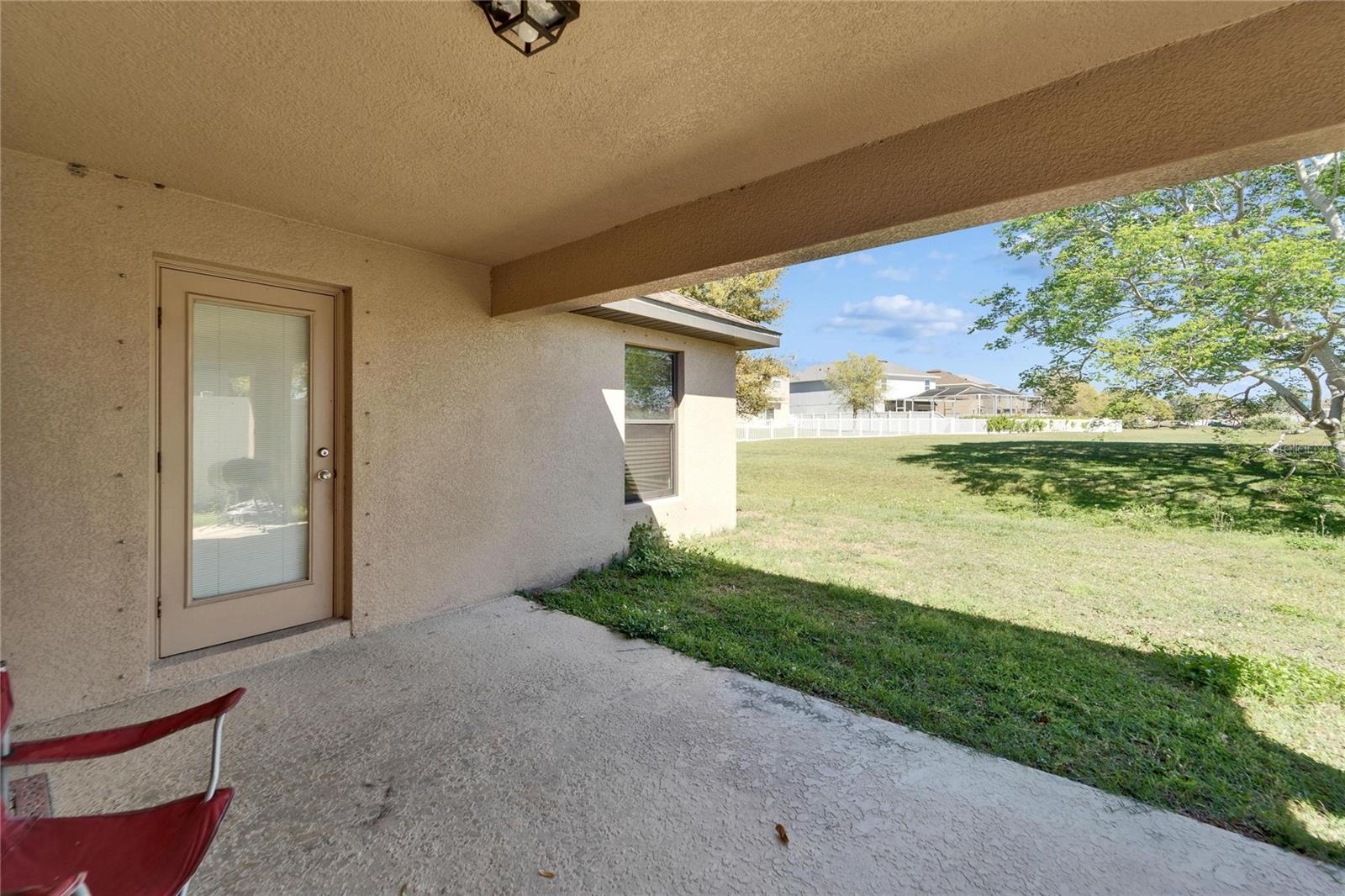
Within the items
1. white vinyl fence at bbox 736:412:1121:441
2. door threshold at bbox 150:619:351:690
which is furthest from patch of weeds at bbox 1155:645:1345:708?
white vinyl fence at bbox 736:412:1121:441

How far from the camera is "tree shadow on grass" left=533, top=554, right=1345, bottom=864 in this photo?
227 centimetres

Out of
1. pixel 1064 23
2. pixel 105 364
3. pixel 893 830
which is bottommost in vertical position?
pixel 893 830

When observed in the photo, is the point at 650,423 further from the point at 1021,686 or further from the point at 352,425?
the point at 1021,686

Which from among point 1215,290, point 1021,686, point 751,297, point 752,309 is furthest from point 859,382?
point 1021,686

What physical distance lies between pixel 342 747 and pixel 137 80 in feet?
9.14

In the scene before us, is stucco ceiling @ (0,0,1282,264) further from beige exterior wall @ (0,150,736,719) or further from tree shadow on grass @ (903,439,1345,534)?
tree shadow on grass @ (903,439,1345,534)

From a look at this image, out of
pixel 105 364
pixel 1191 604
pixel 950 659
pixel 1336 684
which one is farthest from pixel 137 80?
pixel 1191 604

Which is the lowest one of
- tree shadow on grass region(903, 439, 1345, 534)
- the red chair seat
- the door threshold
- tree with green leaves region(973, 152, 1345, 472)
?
the door threshold

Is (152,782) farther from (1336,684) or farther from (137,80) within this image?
(1336,684)

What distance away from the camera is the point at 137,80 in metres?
2.01

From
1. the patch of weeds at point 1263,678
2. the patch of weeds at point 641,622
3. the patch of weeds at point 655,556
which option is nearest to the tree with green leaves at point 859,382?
the patch of weeds at point 655,556

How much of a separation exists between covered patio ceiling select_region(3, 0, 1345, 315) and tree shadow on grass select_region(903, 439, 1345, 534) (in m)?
9.31

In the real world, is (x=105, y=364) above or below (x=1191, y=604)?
above

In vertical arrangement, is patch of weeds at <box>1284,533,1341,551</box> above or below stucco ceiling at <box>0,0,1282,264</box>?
below
